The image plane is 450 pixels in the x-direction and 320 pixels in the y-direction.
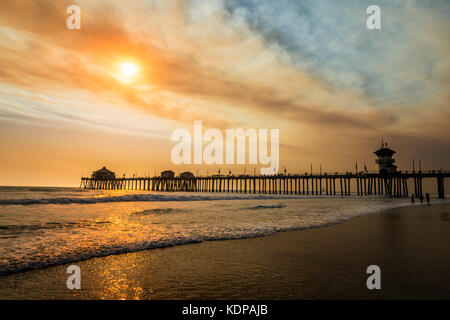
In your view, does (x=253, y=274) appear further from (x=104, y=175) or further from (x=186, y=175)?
(x=104, y=175)

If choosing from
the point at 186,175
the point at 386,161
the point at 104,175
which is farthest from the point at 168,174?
the point at 386,161

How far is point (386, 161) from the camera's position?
65.6m

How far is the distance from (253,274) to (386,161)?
73.1m

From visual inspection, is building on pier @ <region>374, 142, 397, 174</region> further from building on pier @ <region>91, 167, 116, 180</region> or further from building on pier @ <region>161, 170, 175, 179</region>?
building on pier @ <region>91, 167, 116, 180</region>

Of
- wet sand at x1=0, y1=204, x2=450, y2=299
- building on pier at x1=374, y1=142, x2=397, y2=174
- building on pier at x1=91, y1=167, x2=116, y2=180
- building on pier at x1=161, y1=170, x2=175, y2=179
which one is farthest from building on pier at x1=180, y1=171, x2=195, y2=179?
wet sand at x1=0, y1=204, x2=450, y2=299

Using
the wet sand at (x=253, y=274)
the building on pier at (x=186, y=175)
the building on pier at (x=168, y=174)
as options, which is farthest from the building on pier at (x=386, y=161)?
the building on pier at (x=168, y=174)

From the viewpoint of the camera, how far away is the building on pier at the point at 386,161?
6519cm

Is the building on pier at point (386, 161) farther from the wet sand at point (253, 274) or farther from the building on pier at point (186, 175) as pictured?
the building on pier at point (186, 175)

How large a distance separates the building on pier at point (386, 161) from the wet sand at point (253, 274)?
221 ft

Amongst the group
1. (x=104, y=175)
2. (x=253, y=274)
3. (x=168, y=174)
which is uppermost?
(x=104, y=175)
